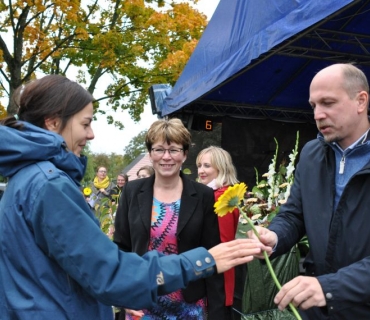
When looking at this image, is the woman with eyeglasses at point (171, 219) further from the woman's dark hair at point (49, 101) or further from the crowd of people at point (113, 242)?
the woman's dark hair at point (49, 101)

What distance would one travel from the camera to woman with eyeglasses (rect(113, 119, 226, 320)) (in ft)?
9.21

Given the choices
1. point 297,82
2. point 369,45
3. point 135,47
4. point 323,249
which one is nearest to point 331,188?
point 323,249

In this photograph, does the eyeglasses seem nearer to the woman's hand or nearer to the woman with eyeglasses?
→ the woman with eyeglasses

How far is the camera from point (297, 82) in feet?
29.9

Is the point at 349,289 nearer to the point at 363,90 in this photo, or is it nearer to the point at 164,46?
the point at 363,90

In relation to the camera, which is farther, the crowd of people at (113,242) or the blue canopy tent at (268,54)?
the blue canopy tent at (268,54)

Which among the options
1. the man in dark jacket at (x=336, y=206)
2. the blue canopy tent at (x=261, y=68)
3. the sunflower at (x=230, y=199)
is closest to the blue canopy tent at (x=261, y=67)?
the blue canopy tent at (x=261, y=68)

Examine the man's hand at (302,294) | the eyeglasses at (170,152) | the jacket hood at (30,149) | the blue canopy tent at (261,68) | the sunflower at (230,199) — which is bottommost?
the man's hand at (302,294)

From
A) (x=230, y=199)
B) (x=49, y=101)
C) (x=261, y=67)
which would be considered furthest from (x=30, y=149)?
(x=261, y=67)

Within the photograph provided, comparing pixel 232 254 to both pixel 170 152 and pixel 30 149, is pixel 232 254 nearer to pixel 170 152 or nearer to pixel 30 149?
pixel 30 149

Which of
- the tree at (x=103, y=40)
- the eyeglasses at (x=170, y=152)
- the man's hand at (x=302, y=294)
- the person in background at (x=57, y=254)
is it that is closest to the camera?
the person in background at (x=57, y=254)

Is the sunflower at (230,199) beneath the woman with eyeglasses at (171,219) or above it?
above

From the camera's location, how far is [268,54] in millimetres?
6652

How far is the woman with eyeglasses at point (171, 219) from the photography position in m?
2.81
